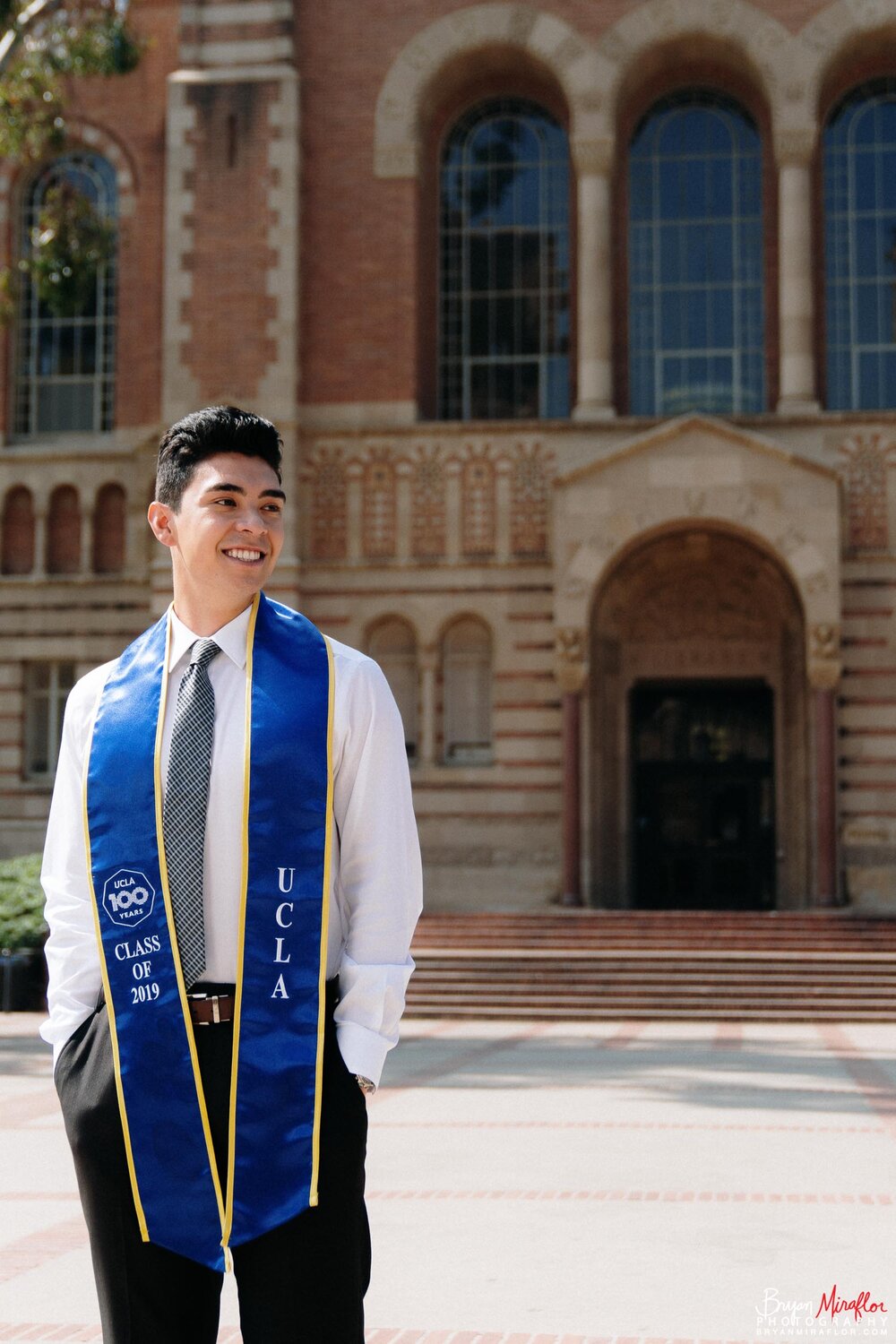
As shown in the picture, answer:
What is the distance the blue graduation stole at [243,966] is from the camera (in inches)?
126

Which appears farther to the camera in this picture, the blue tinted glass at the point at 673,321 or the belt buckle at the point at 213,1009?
the blue tinted glass at the point at 673,321

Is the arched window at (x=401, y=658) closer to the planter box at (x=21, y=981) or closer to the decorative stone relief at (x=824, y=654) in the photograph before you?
the decorative stone relief at (x=824, y=654)

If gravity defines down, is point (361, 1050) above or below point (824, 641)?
below

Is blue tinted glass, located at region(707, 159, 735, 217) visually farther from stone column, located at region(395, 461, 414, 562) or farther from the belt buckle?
the belt buckle

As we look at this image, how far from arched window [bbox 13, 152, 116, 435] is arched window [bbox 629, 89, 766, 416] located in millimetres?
8516

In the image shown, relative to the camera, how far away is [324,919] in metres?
3.35

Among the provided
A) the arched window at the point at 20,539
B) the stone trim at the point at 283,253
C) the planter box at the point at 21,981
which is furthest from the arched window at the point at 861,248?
the planter box at the point at 21,981

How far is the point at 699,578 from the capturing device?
2602 cm

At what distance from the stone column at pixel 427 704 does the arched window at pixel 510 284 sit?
4.04 meters

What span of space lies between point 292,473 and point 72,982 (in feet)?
73.9

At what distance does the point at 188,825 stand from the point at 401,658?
2253 centimetres

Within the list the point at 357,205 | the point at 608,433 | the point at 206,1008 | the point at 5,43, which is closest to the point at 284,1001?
the point at 206,1008

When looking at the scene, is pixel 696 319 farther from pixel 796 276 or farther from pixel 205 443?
pixel 205 443

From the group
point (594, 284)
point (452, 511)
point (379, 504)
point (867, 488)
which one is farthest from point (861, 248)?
point (379, 504)
